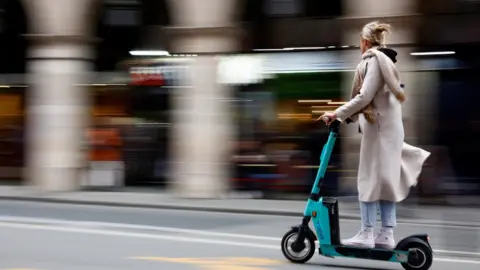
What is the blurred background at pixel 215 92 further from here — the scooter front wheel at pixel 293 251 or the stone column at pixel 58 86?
the scooter front wheel at pixel 293 251

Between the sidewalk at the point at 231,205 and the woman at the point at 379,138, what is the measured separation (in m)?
4.33

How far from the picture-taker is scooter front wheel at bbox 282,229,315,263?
6.75 m

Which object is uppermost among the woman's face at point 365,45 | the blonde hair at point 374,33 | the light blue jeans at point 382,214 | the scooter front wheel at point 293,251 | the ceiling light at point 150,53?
the ceiling light at point 150,53

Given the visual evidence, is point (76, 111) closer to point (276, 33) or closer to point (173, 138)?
point (173, 138)

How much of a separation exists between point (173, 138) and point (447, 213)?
17.6 feet

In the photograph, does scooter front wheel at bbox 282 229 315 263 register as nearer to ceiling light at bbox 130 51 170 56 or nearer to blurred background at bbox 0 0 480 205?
blurred background at bbox 0 0 480 205

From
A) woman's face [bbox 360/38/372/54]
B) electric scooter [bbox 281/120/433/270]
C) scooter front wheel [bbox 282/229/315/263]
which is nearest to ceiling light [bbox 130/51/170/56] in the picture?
scooter front wheel [bbox 282/229/315/263]

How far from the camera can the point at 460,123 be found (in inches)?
549

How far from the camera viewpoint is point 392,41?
43.7 feet

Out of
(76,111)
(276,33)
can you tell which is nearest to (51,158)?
(76,111)

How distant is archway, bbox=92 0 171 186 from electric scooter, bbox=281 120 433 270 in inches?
357

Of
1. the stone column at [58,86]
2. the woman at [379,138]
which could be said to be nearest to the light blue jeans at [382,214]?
the woman at [379,138]

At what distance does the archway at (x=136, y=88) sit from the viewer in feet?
51.5

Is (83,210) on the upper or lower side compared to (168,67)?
lower
